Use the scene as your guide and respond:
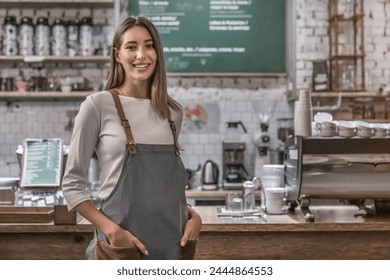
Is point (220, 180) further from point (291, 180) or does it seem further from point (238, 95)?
point (291, 180)

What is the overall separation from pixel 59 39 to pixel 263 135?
2011 mm

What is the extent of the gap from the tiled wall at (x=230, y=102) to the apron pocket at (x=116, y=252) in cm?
356

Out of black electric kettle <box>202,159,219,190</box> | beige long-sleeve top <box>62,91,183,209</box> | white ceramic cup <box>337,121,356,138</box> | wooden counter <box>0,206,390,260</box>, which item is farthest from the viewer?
black electric kettle <box>202,159,219,190</box>

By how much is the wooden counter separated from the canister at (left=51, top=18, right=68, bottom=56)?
269cm

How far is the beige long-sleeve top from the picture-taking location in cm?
157

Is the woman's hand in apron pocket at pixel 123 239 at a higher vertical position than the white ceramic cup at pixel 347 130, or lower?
lower

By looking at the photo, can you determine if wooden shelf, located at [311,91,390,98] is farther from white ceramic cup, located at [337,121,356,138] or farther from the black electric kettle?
white ceramic cup, located at [337,121,356,138]

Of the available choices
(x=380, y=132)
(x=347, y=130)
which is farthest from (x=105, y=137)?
(x=380, y=132)

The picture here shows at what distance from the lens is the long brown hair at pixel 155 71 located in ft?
5.36

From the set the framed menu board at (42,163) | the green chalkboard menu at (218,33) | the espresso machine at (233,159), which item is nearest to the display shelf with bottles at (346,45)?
the green chalkboard menu at (218,33)

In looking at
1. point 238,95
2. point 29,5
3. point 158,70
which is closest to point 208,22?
point 238,95

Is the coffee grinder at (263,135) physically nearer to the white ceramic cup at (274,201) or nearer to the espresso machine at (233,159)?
the espresso machine at (233,159)

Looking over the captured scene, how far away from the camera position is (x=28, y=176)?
297 cm

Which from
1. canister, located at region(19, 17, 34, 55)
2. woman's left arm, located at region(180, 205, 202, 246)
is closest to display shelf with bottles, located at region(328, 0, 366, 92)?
canister, located at region(19, 17, 34, 55)
